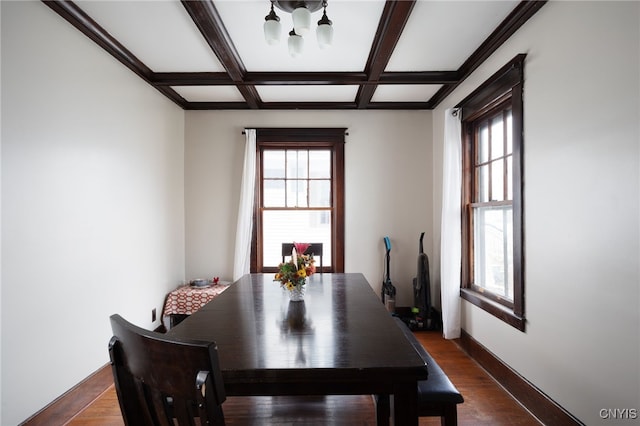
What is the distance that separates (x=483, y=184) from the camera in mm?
2877

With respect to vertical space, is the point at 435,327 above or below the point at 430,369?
below

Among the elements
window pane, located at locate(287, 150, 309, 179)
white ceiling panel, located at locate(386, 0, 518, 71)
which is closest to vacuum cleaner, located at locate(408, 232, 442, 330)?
window pane, located at locate(287, 150, 309, 179)

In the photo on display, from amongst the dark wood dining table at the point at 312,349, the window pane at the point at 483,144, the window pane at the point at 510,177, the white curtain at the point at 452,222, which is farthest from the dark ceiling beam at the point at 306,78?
the dark wood dining table at the point at 312,349

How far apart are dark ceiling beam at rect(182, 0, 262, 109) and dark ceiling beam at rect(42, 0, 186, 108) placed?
723mm

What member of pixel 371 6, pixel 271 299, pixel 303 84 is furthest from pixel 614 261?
pixel 303 84

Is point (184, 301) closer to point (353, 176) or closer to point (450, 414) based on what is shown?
point (353, 176)

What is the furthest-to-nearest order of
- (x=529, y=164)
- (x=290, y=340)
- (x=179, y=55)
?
1. (x=179, y=55)
2. (x=529, y=164)
3. (x=290, y=340)

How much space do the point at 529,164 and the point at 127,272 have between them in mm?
3288

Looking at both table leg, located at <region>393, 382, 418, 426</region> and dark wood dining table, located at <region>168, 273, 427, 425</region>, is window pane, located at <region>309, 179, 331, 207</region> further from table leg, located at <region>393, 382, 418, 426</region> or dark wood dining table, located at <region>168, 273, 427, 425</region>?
table leg, located at <region>393, 382, 418, 426</region>

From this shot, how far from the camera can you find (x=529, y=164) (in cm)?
204

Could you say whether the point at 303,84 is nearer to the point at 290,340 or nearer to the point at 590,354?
the point at 290,340

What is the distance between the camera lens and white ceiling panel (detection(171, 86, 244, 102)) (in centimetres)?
329

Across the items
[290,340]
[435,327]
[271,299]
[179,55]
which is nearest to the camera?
[290,340]

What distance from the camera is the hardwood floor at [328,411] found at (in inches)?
75.9
